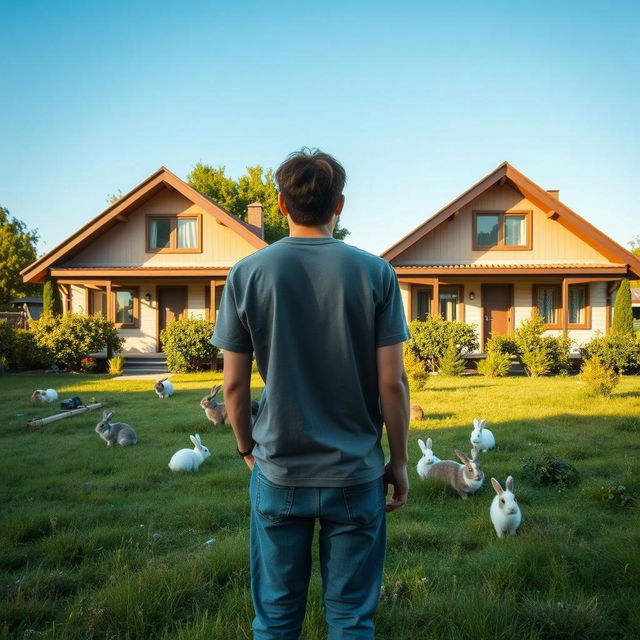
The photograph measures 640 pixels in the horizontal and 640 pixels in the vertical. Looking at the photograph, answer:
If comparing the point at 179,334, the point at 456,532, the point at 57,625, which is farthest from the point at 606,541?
the point at 179,334

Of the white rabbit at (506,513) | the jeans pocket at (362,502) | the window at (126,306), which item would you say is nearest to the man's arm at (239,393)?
the jeans pocket at (362,502)

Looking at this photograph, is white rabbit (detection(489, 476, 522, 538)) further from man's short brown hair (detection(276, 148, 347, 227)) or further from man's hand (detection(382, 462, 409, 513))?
man's short brown hair (detection(276, 148, 347, 227))

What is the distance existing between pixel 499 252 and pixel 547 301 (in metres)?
2.92

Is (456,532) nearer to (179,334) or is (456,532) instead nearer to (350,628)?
(350,628)

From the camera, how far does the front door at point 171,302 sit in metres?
22.3

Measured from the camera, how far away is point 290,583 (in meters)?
1.97

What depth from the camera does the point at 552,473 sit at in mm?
5582

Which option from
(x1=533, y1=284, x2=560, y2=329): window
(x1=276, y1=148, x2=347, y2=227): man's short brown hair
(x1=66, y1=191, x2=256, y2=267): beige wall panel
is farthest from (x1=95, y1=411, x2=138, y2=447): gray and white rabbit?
(x1=533, y1=284, x2=560, y2=329): window

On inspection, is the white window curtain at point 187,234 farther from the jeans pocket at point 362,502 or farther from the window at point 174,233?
the jeans pocket at point 362,502

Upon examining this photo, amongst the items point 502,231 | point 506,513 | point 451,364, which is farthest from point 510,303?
point 506,513

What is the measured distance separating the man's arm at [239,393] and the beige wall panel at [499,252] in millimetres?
19281

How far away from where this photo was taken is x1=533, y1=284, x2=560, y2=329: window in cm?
2167

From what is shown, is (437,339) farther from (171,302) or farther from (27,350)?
(27,350)

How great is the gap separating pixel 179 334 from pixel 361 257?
16990 mm
